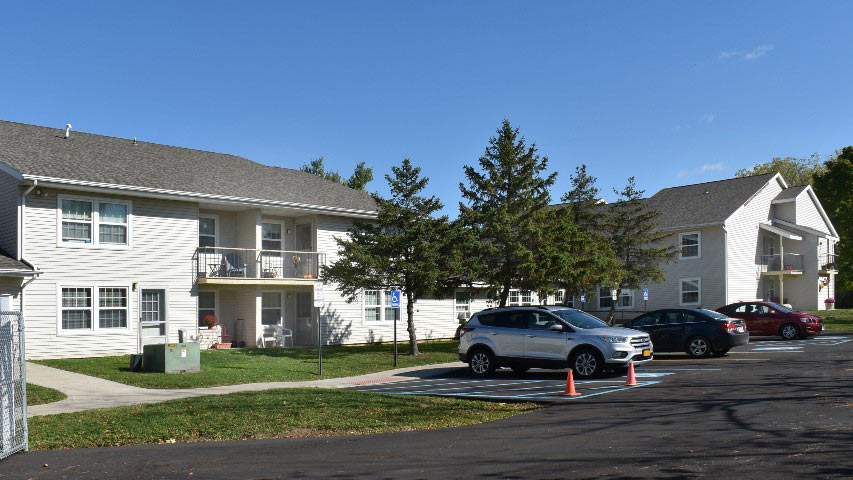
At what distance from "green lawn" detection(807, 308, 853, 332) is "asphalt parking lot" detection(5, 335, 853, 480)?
983 inches

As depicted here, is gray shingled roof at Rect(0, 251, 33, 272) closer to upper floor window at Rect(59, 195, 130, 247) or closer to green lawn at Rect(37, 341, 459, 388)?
upper floor window at Rect(59, 195, 130, 247)

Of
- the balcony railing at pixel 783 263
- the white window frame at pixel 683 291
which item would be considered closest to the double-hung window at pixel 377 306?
the white window frame at pixel 683 291

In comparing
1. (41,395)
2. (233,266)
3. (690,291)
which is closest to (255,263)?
(233,266)

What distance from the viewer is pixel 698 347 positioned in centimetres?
2259

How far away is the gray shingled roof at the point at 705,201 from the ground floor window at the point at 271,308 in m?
21.4

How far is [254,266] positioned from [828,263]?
38.4 meters

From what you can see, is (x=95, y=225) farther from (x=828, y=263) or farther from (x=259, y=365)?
(x=828, y=263)

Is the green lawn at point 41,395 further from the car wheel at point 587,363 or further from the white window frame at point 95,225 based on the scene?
the car wheel at point 587,363

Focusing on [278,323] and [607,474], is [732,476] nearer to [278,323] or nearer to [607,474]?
[607,474]

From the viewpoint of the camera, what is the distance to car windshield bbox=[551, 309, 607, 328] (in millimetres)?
18641

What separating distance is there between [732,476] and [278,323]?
24404mm

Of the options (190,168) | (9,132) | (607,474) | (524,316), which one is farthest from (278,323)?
(607,474)

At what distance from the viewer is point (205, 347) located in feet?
89.7

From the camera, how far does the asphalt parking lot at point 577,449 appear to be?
8172 millimetres
